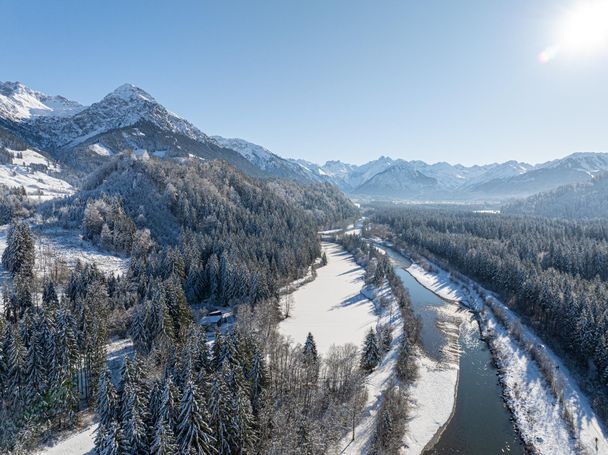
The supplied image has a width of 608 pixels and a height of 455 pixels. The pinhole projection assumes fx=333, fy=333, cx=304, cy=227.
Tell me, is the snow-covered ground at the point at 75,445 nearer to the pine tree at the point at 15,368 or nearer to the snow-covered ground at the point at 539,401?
the pine tree at the point at 15,368

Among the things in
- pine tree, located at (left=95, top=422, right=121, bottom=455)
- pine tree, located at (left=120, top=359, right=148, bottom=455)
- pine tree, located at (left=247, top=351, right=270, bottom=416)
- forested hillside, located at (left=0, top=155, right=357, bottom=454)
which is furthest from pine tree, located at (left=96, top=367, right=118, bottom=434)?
pine tree, located at (left=247, top=351, right=270, bottom=416)

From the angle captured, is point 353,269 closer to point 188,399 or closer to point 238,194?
point 238,194

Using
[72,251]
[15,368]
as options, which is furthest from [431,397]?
[72,251]

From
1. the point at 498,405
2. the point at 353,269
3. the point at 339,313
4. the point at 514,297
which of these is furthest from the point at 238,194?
the point at 498,405

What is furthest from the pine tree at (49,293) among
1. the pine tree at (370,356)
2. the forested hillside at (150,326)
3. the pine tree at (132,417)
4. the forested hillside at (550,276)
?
the forested hillside at (550,276)

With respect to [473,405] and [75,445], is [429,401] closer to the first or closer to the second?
[473,405]
